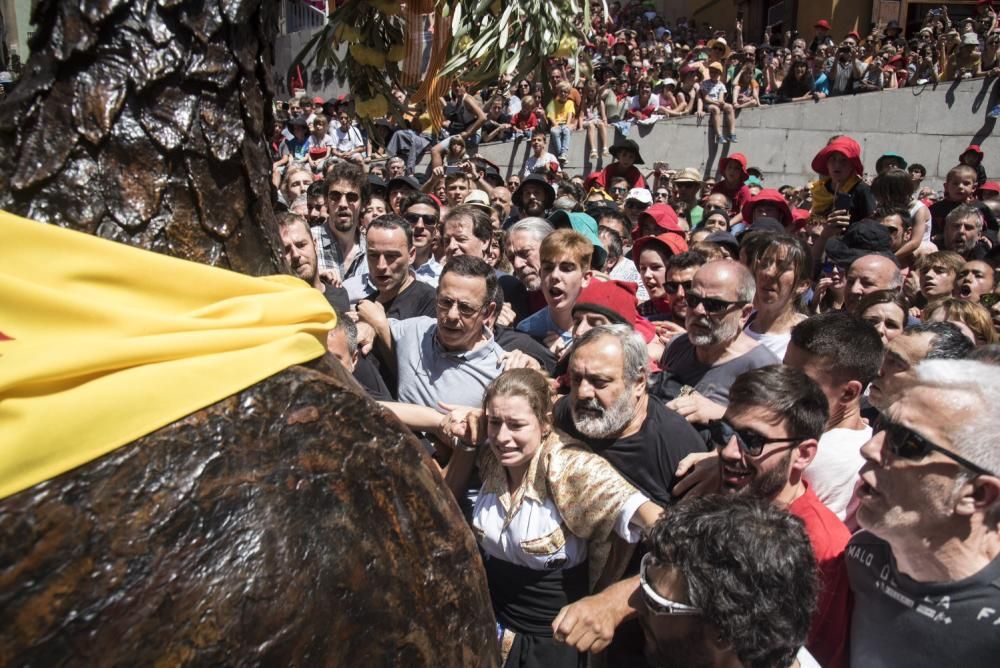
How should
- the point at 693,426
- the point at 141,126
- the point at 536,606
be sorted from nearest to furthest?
the point at 141,126
the point at 536,606
the point at 693,426

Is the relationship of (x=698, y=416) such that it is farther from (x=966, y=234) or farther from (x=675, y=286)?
(x=966, y=234)

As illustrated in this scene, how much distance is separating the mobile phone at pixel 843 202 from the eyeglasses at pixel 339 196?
3.80 metres

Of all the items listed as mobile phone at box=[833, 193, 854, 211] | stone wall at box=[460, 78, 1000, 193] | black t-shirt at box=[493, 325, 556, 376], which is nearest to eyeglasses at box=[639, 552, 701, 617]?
black t-shirt at box=[493, 325, 556, 376]

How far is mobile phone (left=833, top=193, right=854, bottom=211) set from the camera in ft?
22.9

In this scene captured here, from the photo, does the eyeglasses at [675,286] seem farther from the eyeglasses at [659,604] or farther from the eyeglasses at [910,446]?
the eyeglasses at [659,604]

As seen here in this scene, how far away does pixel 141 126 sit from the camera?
1.55 metres

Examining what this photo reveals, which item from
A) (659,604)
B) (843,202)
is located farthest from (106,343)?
(843,202)

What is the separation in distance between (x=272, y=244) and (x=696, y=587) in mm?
1306

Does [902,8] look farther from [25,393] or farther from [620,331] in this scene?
[25,393]

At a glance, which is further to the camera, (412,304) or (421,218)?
(421,218)

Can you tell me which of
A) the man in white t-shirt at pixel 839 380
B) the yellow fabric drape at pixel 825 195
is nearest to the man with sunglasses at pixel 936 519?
the man in white t-shirt at pixel 839 380

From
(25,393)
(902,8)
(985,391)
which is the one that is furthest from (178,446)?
(902,8)

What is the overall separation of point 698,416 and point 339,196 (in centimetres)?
316

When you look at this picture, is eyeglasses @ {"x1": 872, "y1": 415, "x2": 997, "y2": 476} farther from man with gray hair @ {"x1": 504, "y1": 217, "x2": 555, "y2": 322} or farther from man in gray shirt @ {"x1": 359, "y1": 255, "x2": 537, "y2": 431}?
man with gray hair @ {"x1": 504, "y1": 217, "x2": 555, "y2": 322}
